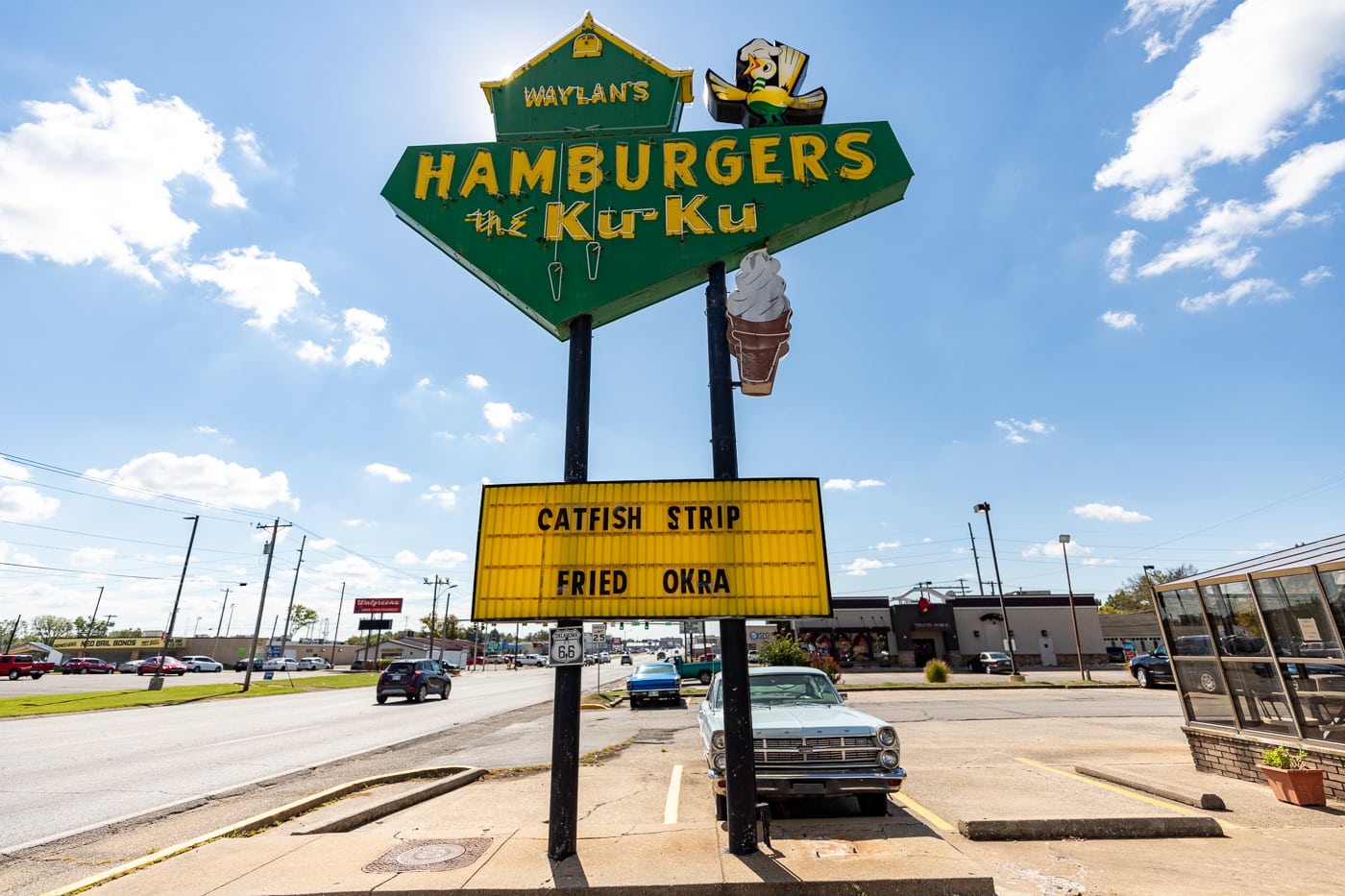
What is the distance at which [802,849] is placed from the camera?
5484 millimetres

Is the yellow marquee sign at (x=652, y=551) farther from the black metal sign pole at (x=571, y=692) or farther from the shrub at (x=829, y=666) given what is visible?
the shrub at (x=829, y=666)

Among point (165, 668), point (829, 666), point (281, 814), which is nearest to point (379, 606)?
point (165, 668)

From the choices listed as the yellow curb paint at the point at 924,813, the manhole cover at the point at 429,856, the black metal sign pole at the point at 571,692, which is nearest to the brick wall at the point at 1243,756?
the yellow curb paint at the point at 924,813

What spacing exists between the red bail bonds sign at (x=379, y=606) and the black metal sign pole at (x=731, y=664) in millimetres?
85240

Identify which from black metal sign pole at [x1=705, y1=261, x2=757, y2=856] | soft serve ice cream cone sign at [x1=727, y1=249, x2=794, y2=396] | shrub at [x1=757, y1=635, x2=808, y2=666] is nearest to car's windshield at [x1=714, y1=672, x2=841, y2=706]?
black metal sign pole at [x1=705, y1=261, x2=757, y2=856]

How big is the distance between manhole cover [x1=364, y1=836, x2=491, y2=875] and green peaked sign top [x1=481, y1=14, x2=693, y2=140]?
7.87 meters

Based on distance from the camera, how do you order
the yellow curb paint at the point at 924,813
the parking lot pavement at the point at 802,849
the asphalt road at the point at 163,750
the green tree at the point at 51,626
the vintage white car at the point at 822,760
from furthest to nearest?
the green tree at the point at 51,626 → the asphalt road at the point at 163,750 → the vintage white car at the point at 822,760 → the yellow curb paint at the point at 924,813 → the parking lot pavement at the point at 802,849

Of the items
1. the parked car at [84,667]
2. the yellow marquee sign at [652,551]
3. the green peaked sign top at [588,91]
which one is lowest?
the parked car at [84,667]

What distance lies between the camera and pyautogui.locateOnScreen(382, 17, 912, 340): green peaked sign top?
7.02m

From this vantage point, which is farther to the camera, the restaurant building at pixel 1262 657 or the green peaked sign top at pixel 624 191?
the restaurant building at pixel 1262 657

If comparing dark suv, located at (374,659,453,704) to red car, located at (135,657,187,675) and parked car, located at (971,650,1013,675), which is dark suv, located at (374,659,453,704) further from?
red car, located at (135,657,187,675)

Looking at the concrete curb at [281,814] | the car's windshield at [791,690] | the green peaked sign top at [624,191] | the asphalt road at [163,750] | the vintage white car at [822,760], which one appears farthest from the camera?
the asphalt road at [163,750]

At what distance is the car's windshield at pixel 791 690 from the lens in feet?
26.7

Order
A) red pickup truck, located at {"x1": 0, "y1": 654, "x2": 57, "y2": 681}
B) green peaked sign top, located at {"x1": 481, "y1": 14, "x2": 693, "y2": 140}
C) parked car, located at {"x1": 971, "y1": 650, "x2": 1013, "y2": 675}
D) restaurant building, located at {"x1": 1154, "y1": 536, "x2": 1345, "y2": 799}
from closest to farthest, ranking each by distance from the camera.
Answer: restaurant building, located at {"x1": 1154, "y1": 536, "x2": 1345, "y2": 799} → green peaked sign top, located at {"x1": 481, "y1": 14, "x2": 693, "y2": 140} → parked car, located at {"x1": 971, "y1": 650, "x2": 1013, "y2": 675} → red pickup truck, located at {"x1": 0, "y1": 654, "x2": 57, "y2": 681}
